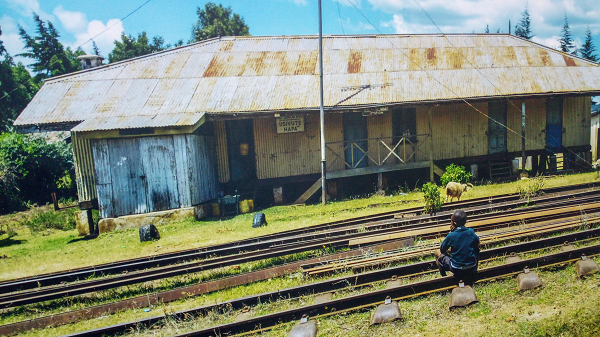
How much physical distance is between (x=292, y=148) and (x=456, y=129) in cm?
711

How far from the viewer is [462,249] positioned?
15.9 feet

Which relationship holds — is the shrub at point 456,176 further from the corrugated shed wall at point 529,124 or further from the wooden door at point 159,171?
the wooden door at point 159,171

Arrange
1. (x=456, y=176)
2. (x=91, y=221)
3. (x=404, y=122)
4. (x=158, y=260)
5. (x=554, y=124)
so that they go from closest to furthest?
(x=158, y=260)
(x=91, y=221)
(x=456, y=176)
(x=404, y=122)
(x=554, y=124)

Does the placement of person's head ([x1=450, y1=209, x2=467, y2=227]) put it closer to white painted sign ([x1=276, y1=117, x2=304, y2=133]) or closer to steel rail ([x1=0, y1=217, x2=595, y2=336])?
steel rail ([x1=0, y1=217, x2=595, y2=336])

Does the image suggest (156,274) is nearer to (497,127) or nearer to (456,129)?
(456,129)

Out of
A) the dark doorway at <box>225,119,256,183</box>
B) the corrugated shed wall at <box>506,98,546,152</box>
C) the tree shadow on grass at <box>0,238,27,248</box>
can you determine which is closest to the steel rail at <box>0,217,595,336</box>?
the tree shadow on grass at <box>0,238,27,248</box>

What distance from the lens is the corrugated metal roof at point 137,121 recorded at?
12.3 meters

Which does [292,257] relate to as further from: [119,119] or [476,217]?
[119,119]

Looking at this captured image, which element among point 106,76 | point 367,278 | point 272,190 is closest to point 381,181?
point 272,190

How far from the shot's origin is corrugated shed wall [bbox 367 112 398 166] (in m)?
15.7

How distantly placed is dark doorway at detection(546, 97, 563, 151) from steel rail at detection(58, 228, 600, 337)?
12190 mm

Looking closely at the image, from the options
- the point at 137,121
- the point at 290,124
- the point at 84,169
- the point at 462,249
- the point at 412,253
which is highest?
the point at 137,121

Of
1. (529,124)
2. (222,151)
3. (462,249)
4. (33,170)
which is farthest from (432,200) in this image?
(33,170)

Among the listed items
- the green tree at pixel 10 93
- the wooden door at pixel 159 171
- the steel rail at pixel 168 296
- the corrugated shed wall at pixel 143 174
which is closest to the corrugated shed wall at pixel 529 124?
the steel rail at pixel 168 296
